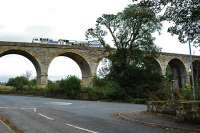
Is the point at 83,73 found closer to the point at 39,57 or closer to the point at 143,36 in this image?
the point at 39,57

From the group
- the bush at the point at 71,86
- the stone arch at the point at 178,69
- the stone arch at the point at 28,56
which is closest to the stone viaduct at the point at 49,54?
the stone arch at the point at 28,56

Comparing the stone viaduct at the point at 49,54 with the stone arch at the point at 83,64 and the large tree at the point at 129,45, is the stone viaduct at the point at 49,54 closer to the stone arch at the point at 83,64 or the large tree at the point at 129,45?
the stone arch at the point at 83,64

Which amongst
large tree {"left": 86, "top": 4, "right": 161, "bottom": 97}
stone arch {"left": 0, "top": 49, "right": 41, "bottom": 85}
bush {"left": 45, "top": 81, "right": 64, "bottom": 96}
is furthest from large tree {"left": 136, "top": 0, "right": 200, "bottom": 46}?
stone arch {"left": 0, "top": 49, "right": 41, "bottom": 85}

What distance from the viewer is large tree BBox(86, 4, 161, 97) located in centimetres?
3747

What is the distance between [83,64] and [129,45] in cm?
1458

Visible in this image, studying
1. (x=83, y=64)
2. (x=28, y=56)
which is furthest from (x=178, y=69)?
(x=28, y=56)

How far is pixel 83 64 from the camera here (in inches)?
2088

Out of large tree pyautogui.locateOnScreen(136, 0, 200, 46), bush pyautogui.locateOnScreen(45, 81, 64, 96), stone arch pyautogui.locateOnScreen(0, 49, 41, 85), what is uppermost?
stone arch pyautogui.locateOnScreen(0, 49, 41, 85)

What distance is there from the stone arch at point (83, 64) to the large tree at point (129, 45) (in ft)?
34.4

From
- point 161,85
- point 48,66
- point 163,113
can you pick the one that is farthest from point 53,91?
point 163,113

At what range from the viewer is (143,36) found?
39375 millimetres

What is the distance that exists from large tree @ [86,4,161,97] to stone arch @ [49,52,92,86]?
10479 mm

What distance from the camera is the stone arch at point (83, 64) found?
51312mm

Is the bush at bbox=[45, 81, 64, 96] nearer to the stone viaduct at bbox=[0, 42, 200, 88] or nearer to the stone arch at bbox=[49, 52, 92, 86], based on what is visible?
the stone viaduct at bbox=[0, 42, 200, 88]
